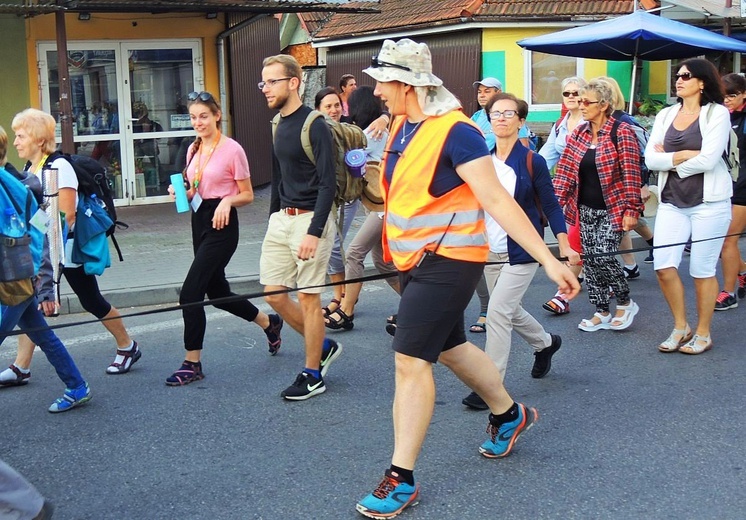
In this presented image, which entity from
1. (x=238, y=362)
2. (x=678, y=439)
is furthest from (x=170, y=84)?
(x=678, y=439)

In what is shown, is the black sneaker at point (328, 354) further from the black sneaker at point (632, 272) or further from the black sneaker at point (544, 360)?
the black sneaker at point (632, 272)

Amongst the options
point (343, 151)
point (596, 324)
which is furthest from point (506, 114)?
point (596, 324)

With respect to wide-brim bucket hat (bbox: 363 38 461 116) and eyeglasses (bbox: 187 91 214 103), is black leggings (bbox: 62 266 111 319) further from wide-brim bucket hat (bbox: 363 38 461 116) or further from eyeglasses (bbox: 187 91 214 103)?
wide-brim bucket hat (bbox: 363 38 461 116)

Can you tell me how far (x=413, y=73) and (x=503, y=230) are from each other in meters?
1.63

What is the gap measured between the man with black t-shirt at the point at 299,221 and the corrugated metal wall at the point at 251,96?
9360 mm

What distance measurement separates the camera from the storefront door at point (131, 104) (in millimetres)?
13688

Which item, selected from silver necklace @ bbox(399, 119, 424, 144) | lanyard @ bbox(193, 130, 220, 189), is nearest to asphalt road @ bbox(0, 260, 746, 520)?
lanyard @ bbox(193, 130, 220, 189)

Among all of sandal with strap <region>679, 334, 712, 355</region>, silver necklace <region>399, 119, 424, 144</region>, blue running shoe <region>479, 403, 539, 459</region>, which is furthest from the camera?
sandal with strap <region>679, 334, 712, 355</region>

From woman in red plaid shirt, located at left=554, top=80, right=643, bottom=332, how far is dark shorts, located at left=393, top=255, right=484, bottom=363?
9.17ft

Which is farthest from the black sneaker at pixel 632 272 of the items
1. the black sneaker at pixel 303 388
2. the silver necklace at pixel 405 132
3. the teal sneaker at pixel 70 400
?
the silver necklace at pixel 405 132

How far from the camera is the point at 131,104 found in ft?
46.1

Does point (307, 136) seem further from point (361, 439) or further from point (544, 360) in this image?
point (544, 360)

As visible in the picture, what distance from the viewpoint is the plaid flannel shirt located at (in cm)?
665

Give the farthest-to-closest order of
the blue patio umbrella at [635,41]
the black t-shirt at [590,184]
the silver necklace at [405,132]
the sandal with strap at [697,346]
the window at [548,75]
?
the window at [548,75] < the blue patio umbrella at [635,41] < the black t-shirt at [590,184] < the sandal with strap at [697,346] < the silver necklace at [405,132]
